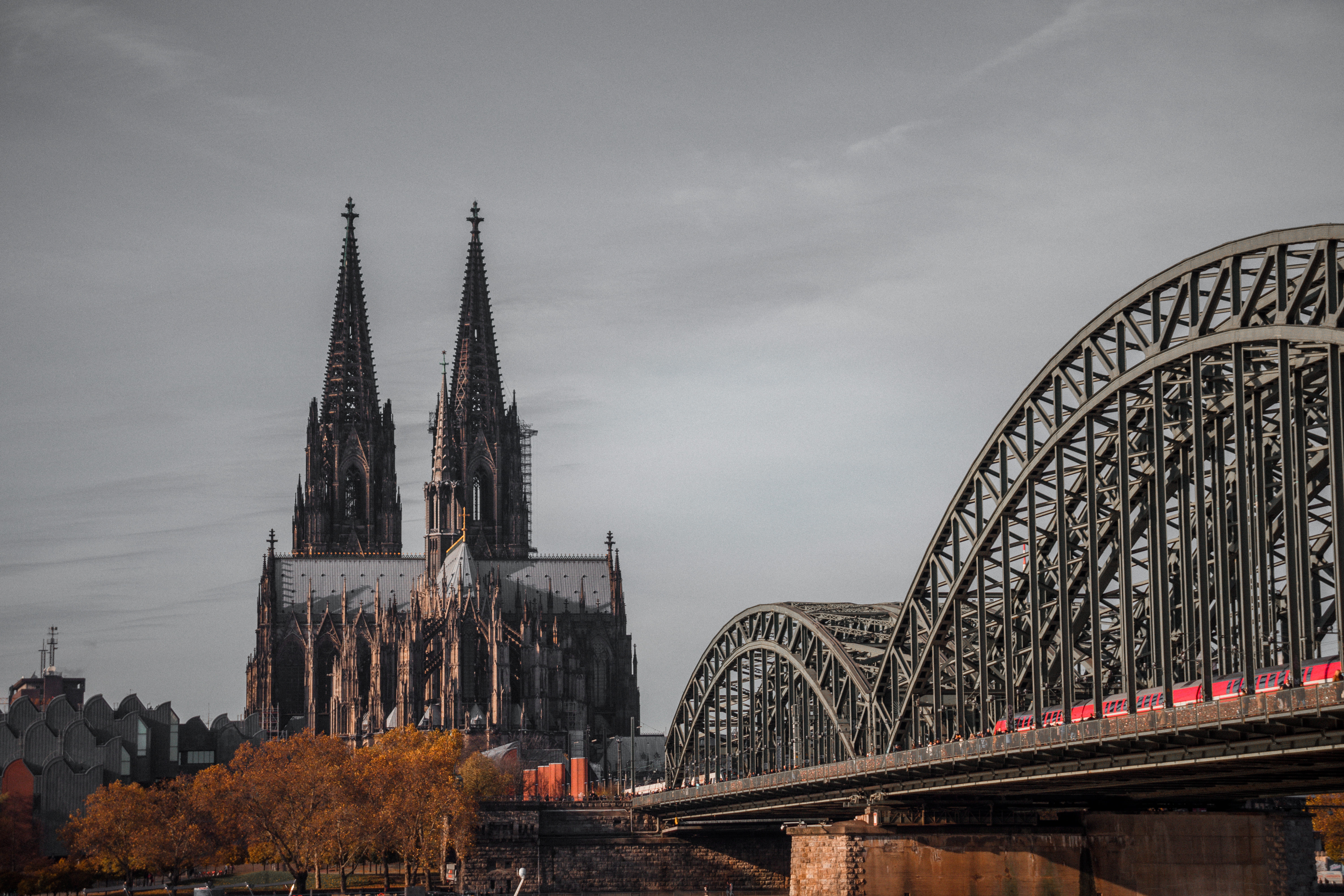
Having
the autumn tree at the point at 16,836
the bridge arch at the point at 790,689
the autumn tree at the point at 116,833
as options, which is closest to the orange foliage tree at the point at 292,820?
the autumn tree at the point at 116,833

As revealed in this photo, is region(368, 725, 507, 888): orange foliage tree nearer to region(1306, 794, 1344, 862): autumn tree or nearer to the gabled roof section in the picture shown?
the gabled roof section

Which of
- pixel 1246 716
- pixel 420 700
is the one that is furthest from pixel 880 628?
pixel 420 700

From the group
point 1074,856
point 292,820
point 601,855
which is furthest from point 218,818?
point 1074,856

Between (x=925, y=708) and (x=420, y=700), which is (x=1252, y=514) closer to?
(x=925, y=708)

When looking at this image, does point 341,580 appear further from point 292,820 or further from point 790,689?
point 790,689

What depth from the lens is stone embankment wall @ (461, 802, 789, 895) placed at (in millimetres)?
117188

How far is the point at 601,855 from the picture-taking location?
398 ft

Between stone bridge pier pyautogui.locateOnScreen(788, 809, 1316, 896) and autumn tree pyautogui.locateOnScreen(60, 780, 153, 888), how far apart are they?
63.1m

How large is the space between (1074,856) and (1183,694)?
23.4 meters

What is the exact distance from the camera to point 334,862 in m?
118

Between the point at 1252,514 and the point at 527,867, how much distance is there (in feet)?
256

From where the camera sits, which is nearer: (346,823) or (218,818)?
(346,823)

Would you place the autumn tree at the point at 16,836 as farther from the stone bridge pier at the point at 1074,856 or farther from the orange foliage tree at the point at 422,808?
the stone bridge pier at the point at 1074,856

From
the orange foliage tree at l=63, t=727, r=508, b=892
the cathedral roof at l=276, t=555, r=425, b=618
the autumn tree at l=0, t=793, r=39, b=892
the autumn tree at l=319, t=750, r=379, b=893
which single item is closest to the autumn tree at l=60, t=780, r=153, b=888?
the orange foliage tree at l=63, t=727, r=508, b=892
